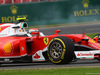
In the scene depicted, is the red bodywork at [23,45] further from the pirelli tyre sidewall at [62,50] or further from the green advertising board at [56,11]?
the green advertising board at [56,11]

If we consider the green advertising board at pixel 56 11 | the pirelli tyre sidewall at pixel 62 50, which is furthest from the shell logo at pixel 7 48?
the green advertising board at pixel 56 11

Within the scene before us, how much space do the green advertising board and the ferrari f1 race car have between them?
17982 millimetres

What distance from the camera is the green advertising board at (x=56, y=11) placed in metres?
30.4

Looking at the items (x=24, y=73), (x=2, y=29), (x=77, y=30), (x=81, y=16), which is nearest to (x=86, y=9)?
(x=81, y=16)

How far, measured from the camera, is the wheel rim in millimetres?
10469

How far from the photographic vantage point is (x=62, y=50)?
1029 centimetres

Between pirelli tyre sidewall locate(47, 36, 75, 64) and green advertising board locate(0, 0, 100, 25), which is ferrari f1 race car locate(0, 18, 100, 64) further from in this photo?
green advertising board locate(0, 0, 100, 25)

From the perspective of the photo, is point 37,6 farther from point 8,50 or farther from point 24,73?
point 24,73

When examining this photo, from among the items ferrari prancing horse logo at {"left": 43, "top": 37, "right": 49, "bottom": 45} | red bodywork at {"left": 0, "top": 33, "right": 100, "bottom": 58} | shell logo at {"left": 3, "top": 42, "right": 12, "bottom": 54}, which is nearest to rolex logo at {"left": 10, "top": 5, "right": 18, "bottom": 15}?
red bodywork at {"left": 0, "top": 33, "right": 100, "bottom": 58}

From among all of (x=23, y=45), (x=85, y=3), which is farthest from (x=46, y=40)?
(x=85, y=3)

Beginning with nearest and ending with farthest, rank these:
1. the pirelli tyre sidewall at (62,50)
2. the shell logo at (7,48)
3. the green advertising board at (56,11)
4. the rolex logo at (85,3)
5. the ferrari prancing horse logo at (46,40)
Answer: the pirelli tyre sidewall at (62,50), the ferrari prancing horse logo at (46,40), the shell logo at (7,48), the green advertising board at (56,11), the rolex logo at (85,3)

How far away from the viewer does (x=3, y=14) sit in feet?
98.2

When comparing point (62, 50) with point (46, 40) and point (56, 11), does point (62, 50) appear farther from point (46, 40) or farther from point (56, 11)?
point (56, 11)

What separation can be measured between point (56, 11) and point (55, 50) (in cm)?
2045
